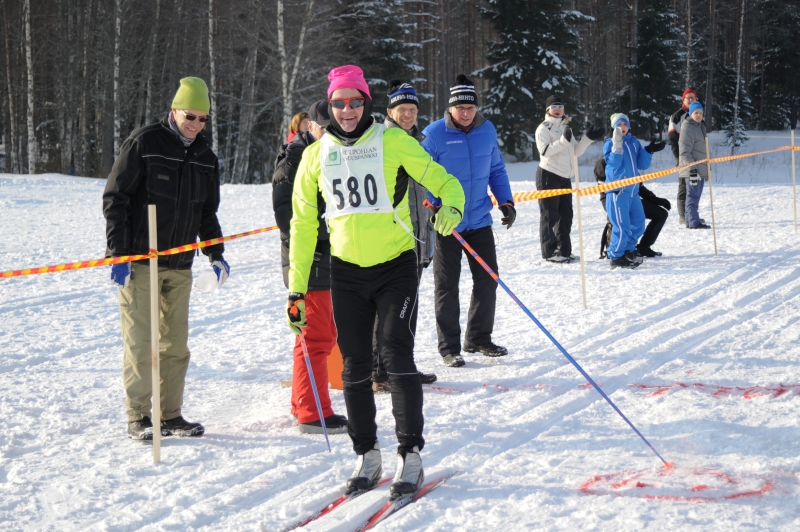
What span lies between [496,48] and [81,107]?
16.9 meters

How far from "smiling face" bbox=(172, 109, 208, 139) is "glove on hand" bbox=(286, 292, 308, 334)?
1.24 metres

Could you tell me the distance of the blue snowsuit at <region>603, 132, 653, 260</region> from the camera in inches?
382

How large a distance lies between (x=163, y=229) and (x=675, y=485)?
306 centimetres

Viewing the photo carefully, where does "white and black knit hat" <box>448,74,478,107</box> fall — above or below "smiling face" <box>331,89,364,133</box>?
above

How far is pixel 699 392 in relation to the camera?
513 cm

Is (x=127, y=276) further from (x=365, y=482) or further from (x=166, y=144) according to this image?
(x=365, y=482)

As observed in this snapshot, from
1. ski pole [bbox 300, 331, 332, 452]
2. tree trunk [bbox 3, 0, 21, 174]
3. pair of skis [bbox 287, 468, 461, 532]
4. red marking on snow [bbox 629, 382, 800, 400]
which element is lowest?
pair of skis [bbox 287, 468, 461, 532]

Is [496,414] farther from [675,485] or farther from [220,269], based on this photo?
[220,269]

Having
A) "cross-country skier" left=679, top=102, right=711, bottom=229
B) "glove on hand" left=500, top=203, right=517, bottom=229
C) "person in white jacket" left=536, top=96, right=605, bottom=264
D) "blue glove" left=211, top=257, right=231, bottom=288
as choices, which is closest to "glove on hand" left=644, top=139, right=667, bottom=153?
"person in white jacket" left=536, top=96, right=605, bottom=264

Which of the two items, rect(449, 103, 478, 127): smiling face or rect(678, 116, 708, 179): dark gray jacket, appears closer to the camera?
rect(449, 103, 478, 127): smiling face

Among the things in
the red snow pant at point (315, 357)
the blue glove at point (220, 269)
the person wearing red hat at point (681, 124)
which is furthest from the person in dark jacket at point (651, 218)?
the blue glove at point (220, 269)

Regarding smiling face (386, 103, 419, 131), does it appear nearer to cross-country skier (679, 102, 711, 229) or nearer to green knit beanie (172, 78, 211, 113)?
green knit beanie (172, 78, 211, 113)

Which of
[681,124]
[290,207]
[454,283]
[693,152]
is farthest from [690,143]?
[290,207]

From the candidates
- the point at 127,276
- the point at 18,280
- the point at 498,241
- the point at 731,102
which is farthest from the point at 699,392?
the point at 731,102
